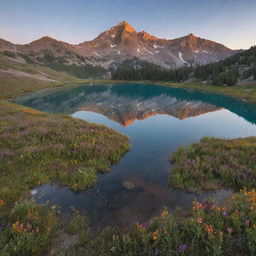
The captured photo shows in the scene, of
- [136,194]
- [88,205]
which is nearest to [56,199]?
[88,205]

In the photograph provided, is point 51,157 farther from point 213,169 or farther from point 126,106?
point 126,106

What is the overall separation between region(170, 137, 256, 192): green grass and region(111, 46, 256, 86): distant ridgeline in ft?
355

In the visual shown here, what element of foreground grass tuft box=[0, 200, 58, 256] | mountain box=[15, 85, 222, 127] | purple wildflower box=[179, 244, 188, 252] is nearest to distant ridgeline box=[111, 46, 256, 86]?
mountain box=[15, 85, 222, 127]

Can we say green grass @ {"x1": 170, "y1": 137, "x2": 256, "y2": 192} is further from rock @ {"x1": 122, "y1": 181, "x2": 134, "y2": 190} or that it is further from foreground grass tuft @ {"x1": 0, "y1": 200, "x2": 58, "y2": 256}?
foreground grass tuft @ {"x1": 0, "y1": 200, "x2": 58, "y2": 256}

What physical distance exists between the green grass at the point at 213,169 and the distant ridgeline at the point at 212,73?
10810 cm

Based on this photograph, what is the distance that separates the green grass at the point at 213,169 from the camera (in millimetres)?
10938

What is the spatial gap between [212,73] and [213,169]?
144437 millimetres

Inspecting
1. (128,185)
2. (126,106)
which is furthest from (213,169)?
(126,106)

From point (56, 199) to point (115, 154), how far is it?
269 inches

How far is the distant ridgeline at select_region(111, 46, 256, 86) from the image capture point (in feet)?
354

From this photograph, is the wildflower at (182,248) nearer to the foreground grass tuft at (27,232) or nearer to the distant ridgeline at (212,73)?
the foreground grass tuft at (27,232)

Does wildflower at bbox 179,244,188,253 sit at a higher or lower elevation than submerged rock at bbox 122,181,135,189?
higher

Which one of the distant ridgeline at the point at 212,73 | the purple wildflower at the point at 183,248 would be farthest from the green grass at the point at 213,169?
the distant ridgeline at the point at 212,73

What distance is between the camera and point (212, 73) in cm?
13462
